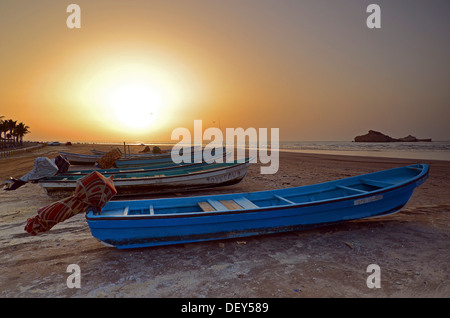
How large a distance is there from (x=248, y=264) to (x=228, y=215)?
1.02 meters

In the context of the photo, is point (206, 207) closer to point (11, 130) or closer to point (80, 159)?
point (80, 159)

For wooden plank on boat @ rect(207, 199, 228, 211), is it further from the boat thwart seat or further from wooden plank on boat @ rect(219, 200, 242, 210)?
wooden plank on boat @ rect(219, 200, 242, 210)

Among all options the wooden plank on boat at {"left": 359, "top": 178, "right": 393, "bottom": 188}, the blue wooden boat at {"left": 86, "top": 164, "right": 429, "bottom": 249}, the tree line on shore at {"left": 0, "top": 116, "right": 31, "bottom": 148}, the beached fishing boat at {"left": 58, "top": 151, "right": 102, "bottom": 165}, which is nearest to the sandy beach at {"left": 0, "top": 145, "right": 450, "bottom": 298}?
the blue wooden boat at {"left": 86, "top": 164, "right": 429, "bottom": 249}

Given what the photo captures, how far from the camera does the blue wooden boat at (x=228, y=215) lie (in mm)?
4719

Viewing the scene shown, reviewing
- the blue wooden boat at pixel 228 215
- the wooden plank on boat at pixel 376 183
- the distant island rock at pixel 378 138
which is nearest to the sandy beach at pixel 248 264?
the blue wooden boat at pixel 228 215

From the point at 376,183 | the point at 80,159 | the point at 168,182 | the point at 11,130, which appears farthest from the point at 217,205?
the point at 11,130

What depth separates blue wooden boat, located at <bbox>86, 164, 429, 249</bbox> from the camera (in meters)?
4.72

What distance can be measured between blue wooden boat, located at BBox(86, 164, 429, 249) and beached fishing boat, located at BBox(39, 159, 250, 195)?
11.8 feet

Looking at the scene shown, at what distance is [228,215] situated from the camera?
16.4ft
